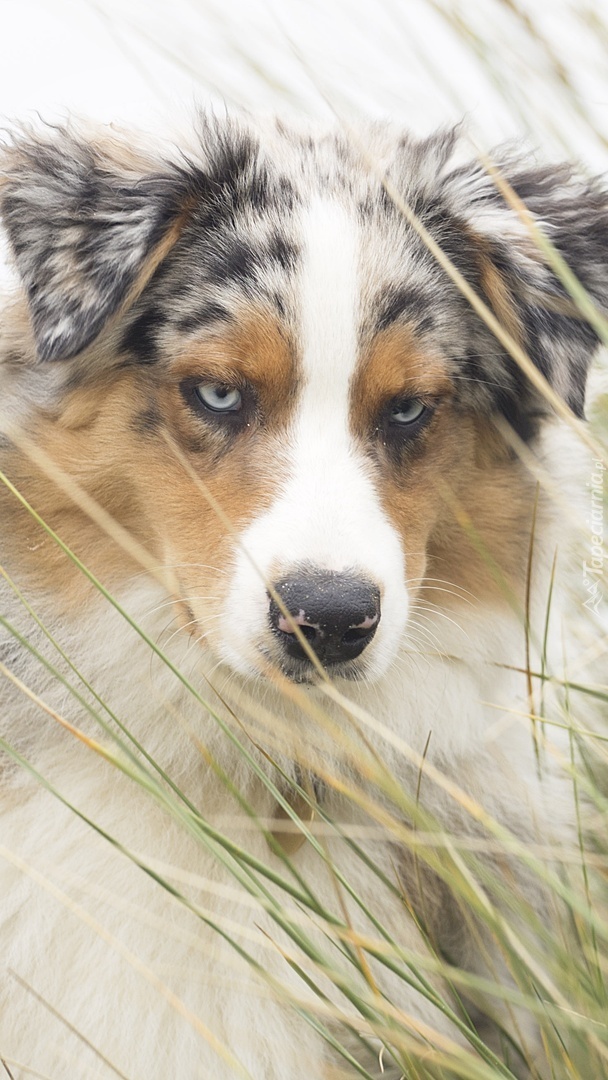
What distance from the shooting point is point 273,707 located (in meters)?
3.08

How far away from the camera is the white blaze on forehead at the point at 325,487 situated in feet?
8.05

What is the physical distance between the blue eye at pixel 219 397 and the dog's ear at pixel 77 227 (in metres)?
0.32

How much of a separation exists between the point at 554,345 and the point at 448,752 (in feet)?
4.16

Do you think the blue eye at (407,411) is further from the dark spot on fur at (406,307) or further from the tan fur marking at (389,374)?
the dark spot on fur at (406,307)

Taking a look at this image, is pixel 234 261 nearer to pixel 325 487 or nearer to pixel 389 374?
pixel 389 374

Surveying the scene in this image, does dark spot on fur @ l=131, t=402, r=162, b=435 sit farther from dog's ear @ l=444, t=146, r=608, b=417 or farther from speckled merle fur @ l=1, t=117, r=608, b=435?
dog's ear @ l=444, t=146, r=608, b=417

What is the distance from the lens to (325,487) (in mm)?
2594

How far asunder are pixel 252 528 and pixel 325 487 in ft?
0.69

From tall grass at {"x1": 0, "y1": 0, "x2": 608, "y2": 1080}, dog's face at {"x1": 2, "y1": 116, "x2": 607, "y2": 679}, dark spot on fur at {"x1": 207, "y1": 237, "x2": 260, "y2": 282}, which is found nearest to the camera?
Result: tall grass at {"x1": 0, "y1": 0, "x2": 608, "y2": 1080}

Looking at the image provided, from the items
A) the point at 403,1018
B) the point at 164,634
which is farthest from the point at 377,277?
the point at 403,1018

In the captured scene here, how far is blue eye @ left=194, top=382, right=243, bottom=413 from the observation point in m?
2.78

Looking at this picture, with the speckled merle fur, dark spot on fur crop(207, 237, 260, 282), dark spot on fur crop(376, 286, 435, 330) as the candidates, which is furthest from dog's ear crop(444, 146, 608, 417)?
dark spot on fur crop(207, 237, 260, 282)

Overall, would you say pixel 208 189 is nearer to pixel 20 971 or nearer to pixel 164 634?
pixel 164 634

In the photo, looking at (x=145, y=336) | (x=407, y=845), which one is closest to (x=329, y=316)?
(x=145, y=336)
